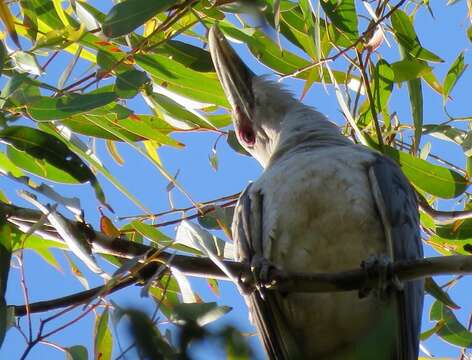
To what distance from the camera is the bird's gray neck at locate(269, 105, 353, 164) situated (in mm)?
3500

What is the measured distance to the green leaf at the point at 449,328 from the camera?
3.41m

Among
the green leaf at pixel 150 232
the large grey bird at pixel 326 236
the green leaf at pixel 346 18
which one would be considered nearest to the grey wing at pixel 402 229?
the large grey bird at pixel 326 236

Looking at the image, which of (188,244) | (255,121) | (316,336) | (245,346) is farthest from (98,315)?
(245,346)

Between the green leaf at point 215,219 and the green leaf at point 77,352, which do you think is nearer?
the green leaf at point 77,352

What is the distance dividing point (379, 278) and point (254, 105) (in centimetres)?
176

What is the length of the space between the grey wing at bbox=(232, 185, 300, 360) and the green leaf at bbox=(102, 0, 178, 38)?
2.87ft

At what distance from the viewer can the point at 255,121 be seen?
405 cm

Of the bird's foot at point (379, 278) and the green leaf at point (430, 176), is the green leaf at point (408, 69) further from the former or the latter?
the bird's foot at point (379, 278)

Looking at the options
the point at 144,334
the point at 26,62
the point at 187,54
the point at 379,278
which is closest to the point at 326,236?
the point at 379,278

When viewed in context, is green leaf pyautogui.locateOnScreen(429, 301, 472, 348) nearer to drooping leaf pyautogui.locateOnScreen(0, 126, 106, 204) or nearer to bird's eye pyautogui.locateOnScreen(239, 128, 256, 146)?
bird's eye pyautogui.locateOnScreen(239, 128, 256, 146)

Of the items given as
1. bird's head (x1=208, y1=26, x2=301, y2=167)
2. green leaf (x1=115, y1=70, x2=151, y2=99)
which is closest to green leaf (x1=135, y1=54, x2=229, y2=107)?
bird's head (x1=208, y1=26, x2=301, y2=167)

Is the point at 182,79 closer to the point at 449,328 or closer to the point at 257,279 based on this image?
the point at 257,279

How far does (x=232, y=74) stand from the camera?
12.8ft

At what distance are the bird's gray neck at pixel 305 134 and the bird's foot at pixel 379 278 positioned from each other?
38.2 inches
